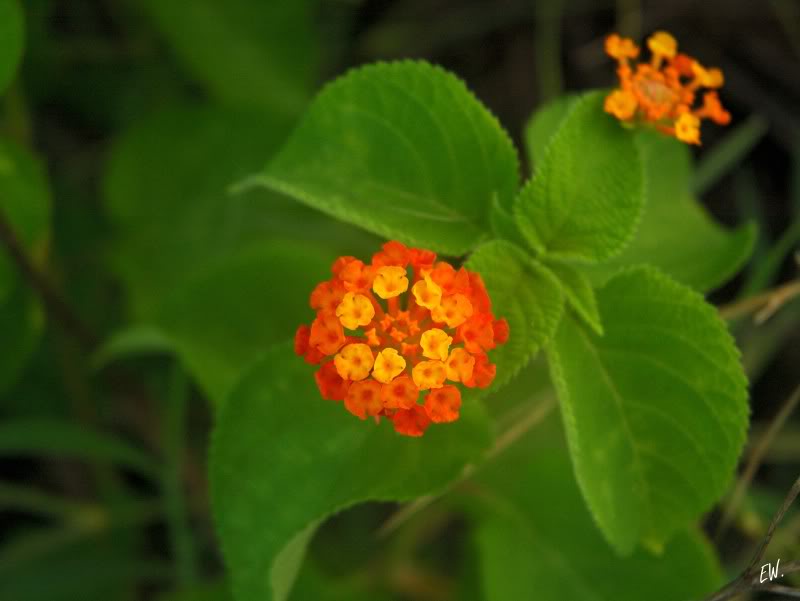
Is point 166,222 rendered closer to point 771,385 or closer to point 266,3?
point 266,3

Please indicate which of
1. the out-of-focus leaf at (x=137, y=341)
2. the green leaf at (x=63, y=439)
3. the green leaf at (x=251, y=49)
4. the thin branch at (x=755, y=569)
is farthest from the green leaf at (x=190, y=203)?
the thin branch at (x=755, y=569)

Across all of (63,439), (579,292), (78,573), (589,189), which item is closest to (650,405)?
(579,292)

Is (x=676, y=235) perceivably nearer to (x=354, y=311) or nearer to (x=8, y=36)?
(x=354, y=311)

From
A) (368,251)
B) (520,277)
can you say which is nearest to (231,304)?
(368,251)

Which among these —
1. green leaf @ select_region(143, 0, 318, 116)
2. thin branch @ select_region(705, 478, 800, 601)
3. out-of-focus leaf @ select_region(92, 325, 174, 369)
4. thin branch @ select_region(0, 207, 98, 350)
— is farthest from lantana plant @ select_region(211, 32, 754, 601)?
green leaf @ select_region(143, 0, 318, 116)

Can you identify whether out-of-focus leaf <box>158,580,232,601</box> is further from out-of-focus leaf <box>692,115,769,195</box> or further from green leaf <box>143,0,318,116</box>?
out-of-focus leaf <box>692,115,769,195</box>

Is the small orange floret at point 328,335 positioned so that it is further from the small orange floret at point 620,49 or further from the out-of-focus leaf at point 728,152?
the out-of-focus leaf at point 728,152
